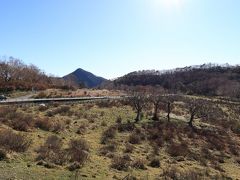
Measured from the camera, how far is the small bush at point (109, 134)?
2742 cm

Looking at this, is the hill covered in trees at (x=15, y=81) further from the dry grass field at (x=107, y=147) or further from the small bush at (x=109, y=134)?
the small bush at (x=109, y=134)

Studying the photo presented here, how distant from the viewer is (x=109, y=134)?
29594 millimetres

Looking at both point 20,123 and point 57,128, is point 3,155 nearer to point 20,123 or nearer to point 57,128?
point 20,123

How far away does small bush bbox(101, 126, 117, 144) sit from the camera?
1080 inches

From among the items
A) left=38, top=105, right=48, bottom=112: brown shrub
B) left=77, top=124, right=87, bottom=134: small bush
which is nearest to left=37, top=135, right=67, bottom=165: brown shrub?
left=77, top=124, right=87, bottom=134: small bush

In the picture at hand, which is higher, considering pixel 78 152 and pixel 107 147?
pixel 78 152

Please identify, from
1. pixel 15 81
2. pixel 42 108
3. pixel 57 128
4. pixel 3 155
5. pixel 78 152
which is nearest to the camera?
pixel 3 155

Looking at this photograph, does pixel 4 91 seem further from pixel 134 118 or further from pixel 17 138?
pixel 17 138

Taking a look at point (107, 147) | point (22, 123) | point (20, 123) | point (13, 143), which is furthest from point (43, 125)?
point (13, 143)

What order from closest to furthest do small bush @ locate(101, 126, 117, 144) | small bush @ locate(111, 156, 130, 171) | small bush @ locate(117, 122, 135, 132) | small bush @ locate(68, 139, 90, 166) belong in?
small bush @ locate(68, 139, 90, 166)
small bush @ locate(111, 156, 130, 171)
small bush @ locate(101, 126, 117, 144)
small bush @ locate(117, 122, 135, 132)

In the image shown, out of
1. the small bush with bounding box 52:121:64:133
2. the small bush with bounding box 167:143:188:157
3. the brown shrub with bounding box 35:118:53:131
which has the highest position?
the brown shrub with bounding box 35:118:53:131

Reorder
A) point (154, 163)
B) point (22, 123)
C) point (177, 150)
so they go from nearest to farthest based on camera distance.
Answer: point (154, 163)
point (22, 123)
point (177, 150)

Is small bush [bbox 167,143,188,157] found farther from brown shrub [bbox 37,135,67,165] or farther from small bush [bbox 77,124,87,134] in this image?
brown shrub [bbox 37,135,67,165]

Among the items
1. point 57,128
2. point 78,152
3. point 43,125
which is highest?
point 43,125
